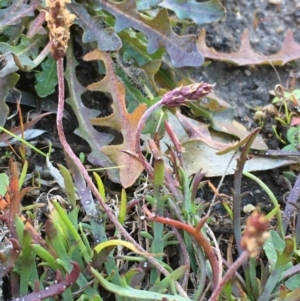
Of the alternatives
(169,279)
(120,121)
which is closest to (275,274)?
(169,279)

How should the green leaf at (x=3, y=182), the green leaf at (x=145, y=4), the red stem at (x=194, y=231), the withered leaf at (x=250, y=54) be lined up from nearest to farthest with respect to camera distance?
the red stem at (x=194, y=231), the green leaf at (x=3, y=182), the green leaf at (x=145, y=4), the withered leaf at (x=250, y=54)

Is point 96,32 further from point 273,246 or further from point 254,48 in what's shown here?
point 273,246

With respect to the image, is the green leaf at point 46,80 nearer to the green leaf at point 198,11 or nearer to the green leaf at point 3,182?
the green leaf at point 3,182

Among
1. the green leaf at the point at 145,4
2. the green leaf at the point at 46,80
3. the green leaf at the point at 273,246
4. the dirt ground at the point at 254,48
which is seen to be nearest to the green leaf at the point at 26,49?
the green leaf at the point at 46,80

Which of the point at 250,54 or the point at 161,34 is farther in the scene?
the point at 250,54

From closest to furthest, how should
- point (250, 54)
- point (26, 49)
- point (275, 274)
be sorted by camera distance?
point (275, 274) → point (26, 49) → point (250, 54)

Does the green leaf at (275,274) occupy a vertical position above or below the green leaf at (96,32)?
below

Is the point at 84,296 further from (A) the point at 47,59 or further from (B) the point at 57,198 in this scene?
(A) the point at 47,59

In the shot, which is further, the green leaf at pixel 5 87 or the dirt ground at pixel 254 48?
the dirt ground at pixel 254 48
